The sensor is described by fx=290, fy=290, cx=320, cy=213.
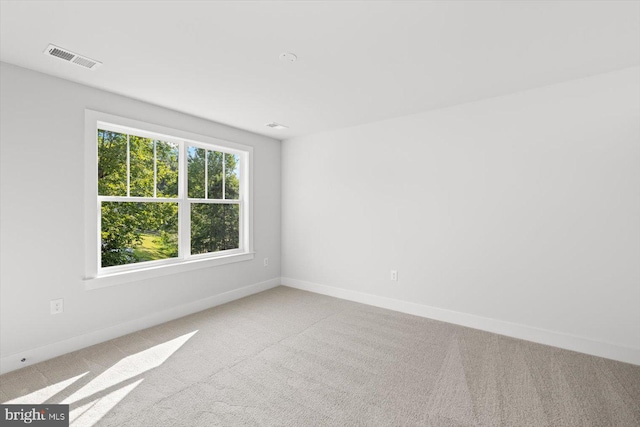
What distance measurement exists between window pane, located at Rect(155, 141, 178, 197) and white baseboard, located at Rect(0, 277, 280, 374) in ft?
4.60

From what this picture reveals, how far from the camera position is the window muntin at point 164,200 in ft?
10.0

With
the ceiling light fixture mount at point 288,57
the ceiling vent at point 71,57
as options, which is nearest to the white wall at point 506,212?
the ceiling light fixture mount at point 288,57

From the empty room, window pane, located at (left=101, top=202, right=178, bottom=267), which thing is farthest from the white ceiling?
window pane, located at (left=101, top=202, right=178, bottom=267)

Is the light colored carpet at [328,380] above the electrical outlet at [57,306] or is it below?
below

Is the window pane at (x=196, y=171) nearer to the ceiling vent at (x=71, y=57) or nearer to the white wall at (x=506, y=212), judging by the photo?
the ceiling vent at (x=71, y=57)

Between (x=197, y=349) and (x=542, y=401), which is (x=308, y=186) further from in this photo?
(x=542, y=401)

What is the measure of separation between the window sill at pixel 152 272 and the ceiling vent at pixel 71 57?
1.89 meters

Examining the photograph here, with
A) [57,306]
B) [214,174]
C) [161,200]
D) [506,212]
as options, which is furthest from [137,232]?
[506,212]

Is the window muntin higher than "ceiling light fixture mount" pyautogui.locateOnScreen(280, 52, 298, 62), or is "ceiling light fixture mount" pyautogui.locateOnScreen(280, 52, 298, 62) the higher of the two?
"ceiling light fixture mount" pyautogui.locateOnScreen(280, 52, 298, 62)

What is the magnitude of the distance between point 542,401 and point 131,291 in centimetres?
372

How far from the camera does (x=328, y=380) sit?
2229 mm

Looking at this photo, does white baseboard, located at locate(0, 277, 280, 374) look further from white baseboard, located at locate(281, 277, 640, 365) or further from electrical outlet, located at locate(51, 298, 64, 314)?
white baseboard, located at locate(281, 277, 640, 365)

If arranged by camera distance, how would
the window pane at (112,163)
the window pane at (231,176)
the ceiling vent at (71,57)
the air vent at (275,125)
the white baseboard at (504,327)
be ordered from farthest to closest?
1. the window pane at (231,176)
2. the air vent at (275,125)
3. the window pane at (112,163)
4. the white baseboard at (504,327)
5. the ceiling vent at (71,57)

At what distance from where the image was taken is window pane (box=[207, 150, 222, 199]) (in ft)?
13.2
